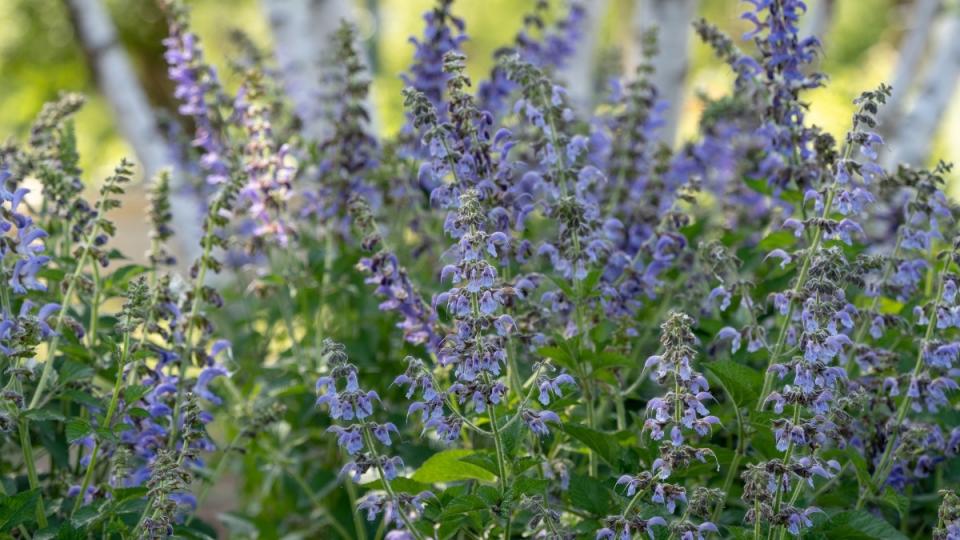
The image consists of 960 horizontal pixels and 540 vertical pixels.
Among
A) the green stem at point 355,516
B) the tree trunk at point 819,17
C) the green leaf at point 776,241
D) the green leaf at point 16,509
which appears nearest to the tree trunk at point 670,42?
the tree trunk at point 819,17

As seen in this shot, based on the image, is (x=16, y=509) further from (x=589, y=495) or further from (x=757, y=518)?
(x=757, y=518)

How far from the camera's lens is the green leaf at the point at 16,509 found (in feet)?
9.48

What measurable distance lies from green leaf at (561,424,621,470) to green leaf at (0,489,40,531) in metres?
1.29

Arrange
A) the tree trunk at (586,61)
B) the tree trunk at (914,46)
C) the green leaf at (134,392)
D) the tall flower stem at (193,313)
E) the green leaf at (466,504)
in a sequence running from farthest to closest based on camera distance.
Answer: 1. the tree trunk at (914,46)
2. the tree trunk at (586,61)
3. the tall flower stem at (193,313)
4. the green leaf at (134,392)
5. the green leaf at (466,504)

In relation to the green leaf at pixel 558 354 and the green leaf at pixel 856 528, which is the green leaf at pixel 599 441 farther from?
the green leaf at pixel 856 528

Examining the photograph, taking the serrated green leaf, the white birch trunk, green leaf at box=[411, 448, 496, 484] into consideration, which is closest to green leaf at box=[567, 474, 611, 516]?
green leaf at box=[411, 448, 496, 484]

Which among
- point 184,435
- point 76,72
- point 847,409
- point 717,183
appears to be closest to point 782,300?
point 847,409

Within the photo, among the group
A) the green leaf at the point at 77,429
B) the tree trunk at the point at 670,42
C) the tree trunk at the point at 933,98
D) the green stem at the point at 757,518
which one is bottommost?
the green stem at the point at 757,518

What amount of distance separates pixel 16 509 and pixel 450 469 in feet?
3.39

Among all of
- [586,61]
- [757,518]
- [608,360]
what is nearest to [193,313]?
[608,360]

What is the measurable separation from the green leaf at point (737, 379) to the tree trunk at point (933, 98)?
6.03 metres

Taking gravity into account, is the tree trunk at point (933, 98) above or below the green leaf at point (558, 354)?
above

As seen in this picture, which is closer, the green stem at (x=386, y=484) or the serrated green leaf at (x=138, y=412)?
the green stem at (x=386, y=484)

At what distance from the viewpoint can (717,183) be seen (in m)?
5.88
